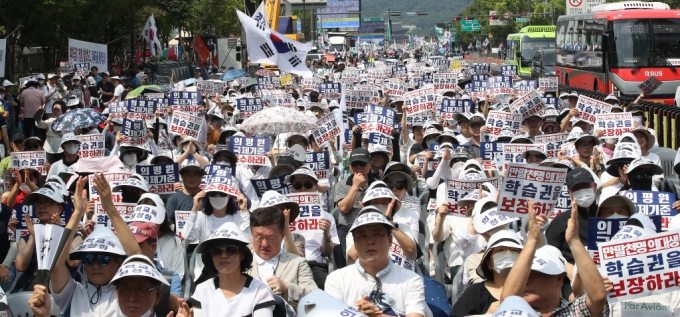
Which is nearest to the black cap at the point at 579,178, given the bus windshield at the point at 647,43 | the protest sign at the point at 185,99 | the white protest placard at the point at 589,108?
the white protest placard at the point at 589,108

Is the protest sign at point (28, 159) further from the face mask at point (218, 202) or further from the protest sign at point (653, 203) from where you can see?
the protest sign at point (653, 203)

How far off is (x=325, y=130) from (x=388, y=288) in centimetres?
704

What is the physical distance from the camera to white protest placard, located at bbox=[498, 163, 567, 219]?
735 centimetres

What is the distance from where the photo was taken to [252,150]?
11.1 m

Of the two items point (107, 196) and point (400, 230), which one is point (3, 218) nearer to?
point (107, 196)

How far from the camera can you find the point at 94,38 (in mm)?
38250

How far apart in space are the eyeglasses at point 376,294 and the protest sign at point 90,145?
670 centimetres

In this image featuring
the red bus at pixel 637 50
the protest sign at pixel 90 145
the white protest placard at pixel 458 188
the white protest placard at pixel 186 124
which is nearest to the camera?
the white protest placard at pixel 458 188

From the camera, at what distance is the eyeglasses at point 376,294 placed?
18.2ft

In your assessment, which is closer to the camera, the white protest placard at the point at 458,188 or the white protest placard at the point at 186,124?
the white protest placard at the point at 458,188

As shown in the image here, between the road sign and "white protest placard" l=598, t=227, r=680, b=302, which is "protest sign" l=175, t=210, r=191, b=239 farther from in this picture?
the road sign

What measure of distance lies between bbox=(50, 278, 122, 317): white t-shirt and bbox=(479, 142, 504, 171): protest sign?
611cm

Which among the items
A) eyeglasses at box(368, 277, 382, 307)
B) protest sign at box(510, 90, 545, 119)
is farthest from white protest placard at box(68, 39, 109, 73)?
eyeglasses at box(368, 277, 382, 307)

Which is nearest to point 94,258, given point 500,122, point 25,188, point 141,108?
point 25,188
